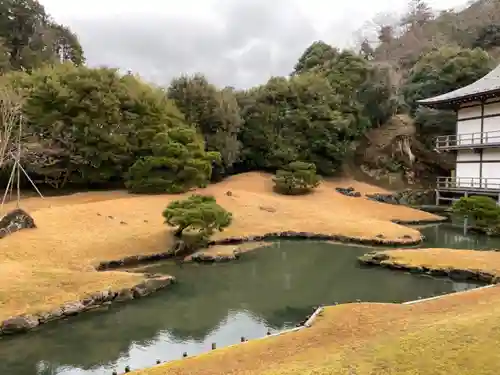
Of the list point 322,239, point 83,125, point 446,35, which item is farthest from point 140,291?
point 446,35

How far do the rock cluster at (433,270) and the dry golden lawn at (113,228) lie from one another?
13.2 ft

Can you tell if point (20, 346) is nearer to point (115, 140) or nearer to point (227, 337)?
point (227, 337)

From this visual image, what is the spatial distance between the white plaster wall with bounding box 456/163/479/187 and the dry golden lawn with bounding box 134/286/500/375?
20.8 metres

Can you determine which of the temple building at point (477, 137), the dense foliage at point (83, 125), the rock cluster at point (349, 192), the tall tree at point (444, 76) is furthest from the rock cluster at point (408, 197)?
the dense foliage at point (83, 125)

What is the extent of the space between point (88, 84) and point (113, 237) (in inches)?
507

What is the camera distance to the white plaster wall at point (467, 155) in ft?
91.9

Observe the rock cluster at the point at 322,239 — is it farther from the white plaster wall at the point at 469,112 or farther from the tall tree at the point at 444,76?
the tall tree at the point at 444,76

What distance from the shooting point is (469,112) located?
28688 mm

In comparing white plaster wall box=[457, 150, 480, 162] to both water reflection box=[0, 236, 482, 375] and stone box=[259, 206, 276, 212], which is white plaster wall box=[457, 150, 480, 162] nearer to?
stone box=[259, 206, 276, 212]

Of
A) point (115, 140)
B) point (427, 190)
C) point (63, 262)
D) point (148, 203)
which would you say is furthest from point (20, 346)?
point (427, 190)

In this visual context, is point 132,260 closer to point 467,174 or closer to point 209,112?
point 209,112

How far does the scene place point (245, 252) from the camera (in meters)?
18.8

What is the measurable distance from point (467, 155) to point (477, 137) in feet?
4.56

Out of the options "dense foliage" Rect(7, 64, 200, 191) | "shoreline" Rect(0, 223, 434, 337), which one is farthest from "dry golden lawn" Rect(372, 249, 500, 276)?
"dense foliage" Rect(7, 64, 200, 191)
